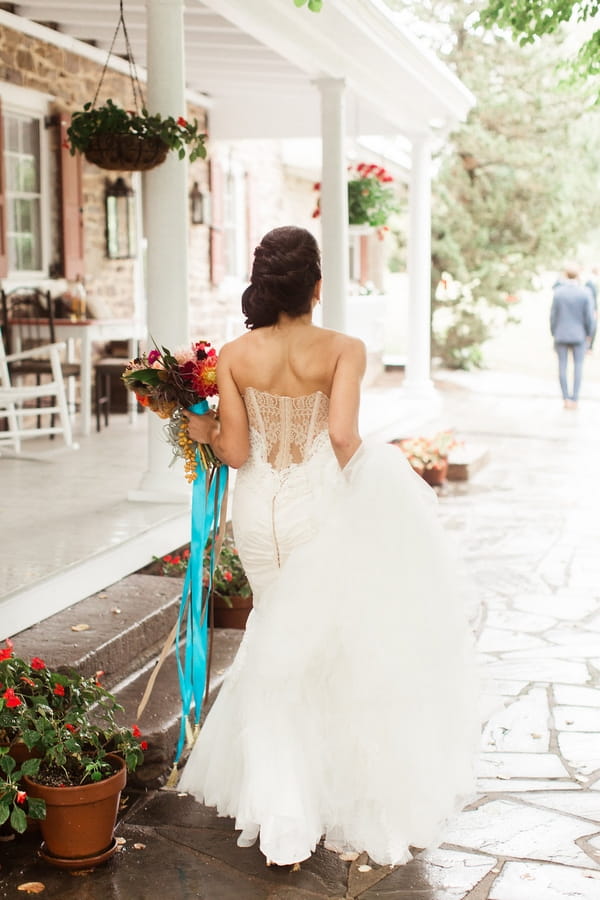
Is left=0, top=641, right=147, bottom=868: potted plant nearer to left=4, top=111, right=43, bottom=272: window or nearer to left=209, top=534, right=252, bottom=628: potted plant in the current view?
left=209, top=534, right=252, bottom=628: potted plant

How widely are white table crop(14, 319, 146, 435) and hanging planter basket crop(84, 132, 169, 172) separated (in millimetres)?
2671

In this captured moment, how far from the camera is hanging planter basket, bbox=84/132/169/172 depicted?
5.83 m

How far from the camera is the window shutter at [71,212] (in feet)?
30.9

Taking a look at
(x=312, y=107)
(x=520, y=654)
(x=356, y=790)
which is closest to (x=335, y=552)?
(x=356, y=790)

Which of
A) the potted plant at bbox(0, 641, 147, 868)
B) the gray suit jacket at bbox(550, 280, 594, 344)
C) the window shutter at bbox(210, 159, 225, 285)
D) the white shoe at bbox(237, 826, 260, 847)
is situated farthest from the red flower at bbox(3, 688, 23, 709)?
the gray suit jacket at bbox(550, 280, 594, 344)

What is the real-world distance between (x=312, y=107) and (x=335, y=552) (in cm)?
916

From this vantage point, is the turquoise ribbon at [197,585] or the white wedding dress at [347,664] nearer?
the white wedding dress at [347,664]

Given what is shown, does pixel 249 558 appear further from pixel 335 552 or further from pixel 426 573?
pixel 426 573

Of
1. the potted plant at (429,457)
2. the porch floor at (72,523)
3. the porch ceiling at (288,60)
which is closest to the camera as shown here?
the porch floor at (72,523)

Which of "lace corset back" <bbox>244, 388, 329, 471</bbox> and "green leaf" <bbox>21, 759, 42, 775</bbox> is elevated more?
"lace corset back" <bbox>244, 388, 329, 471</bbox>

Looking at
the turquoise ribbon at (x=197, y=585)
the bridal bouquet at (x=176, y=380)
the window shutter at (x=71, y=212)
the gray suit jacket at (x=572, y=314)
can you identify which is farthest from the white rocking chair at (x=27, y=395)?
the gray suit jacket at (x=572, y=314)

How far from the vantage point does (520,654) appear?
5066 millimetres

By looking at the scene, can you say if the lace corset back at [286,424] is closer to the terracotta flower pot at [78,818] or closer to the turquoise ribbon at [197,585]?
the turquoise ribbon at [197,585]

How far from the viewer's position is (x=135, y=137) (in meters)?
5.82
